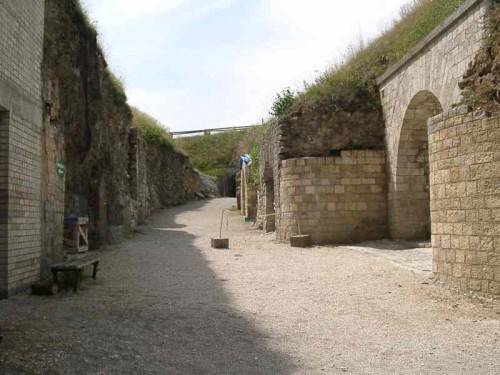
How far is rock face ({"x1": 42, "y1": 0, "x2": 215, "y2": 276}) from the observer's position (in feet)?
26.9

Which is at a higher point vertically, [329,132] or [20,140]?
[329,132]

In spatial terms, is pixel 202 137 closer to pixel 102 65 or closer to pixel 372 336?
pixel 102 65

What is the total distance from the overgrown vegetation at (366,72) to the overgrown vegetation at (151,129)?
1184 centimetres

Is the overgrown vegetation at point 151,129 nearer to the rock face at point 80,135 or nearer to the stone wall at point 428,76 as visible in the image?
the rock face at point 80,135

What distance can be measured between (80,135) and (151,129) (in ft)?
44.7

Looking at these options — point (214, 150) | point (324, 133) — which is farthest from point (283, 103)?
point (214, 150)

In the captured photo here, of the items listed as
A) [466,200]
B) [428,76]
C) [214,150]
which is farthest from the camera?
[214,150]

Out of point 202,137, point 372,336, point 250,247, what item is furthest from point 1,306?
point 202,137

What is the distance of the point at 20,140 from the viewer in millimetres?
6762

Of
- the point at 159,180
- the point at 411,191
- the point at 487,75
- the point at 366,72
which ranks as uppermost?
the point at 366,72

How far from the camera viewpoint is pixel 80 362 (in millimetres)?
4035

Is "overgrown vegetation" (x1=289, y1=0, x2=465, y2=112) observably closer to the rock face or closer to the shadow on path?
the rock face

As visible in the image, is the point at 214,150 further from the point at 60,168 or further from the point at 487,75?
the point at 487,75

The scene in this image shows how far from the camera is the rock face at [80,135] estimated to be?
26.9ft
